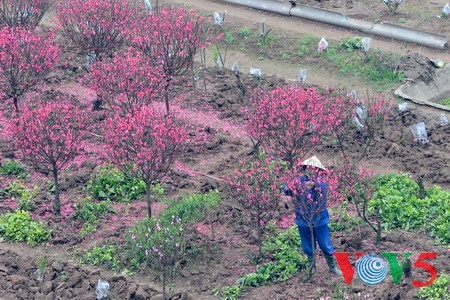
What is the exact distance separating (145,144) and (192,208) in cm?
118

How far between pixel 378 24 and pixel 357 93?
3.49 meters

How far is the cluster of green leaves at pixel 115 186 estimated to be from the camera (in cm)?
1720

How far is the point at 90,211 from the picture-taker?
54.7 feet

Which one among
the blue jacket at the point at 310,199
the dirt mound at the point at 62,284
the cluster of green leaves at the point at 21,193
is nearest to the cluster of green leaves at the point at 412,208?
the blue jacket at the point at 310,199

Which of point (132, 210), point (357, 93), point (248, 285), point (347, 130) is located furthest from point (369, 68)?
point (248, 285)

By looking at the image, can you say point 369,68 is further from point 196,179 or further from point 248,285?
point 248,285

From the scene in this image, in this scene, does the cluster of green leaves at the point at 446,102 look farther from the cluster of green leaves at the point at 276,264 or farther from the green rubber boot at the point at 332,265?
the green rubber boot at the point at 332,265

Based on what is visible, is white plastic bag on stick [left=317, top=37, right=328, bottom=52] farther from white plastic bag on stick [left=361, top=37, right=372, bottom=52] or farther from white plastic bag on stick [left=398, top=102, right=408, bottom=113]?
white plastic bag on stick [left=398, top=102, right=408, bottom=113]

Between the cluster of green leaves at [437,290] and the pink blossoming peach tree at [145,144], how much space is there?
403 centimetres

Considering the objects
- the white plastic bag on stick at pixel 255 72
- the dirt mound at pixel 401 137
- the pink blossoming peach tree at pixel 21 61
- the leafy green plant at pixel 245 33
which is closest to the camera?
the dirt mound at pixel 401 137

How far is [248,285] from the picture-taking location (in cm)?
1455

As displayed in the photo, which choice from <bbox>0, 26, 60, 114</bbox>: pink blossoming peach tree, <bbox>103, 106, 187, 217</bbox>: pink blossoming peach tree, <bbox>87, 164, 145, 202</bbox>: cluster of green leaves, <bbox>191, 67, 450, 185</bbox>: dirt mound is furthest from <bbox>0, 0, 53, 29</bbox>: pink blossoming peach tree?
<bbox>103, 106, 187, 217</bbox>: pink blossoming peach tree

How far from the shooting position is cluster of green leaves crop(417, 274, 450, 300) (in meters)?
13.8

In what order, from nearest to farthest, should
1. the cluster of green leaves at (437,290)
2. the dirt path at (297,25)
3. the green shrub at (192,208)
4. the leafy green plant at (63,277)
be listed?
1. the cluster of green leaves at (437,290)
2. the leafy green plant at (63,277)
3. the green shrub at (192,208)
4. the dirt path at (297,25)
